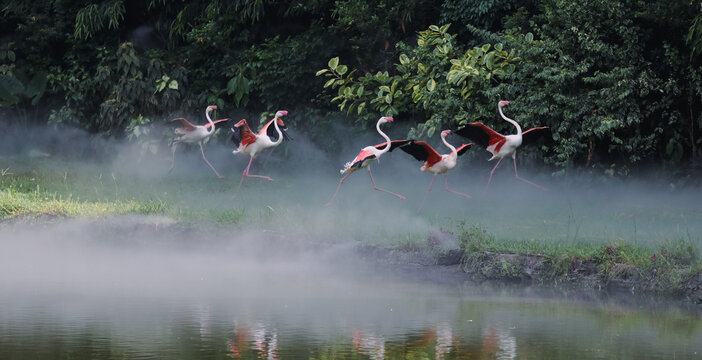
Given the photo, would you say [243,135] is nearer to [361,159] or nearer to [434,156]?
[361,159]

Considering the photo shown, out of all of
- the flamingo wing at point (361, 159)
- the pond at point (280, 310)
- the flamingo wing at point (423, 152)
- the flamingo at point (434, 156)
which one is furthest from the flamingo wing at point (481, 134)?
the pond at point (280, 310)

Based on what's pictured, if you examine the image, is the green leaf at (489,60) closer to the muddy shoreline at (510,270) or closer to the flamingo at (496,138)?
the flamingo at (496,138)

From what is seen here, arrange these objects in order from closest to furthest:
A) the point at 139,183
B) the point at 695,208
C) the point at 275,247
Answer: the point at 275,247, the point at 695,208, the point at 139,183

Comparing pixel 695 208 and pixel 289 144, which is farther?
pixel 289 144

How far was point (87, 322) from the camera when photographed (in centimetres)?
707

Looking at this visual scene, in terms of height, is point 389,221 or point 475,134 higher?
point 475,134

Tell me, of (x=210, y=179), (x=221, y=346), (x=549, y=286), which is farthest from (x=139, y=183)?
(x=221, y=346)

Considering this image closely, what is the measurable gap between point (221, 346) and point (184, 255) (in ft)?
16.2

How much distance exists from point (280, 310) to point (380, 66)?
9.94 m

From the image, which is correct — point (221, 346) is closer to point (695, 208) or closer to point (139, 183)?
point (695, 208)

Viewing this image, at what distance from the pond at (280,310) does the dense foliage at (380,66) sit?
4.83 metres

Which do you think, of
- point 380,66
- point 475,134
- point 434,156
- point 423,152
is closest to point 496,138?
point 475,134

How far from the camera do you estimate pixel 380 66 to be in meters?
17.0

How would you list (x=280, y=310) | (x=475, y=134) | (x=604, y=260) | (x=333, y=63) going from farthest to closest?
(x=333, y=63) < (x=475, y=134) < (x=604, y=260) < (x=280, y=310)
